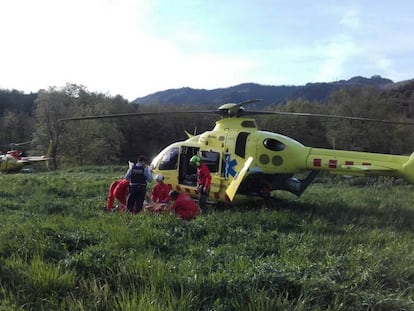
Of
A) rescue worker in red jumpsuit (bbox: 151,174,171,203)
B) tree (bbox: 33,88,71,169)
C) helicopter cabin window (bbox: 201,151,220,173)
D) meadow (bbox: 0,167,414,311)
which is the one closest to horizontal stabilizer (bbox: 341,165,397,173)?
meadow (bbox: 0,167,414,311)

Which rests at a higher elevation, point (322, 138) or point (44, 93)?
point (44, 93)

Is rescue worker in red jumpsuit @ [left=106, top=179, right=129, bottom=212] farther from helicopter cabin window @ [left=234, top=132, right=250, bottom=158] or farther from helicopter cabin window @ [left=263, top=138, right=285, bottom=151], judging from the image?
helicopter cabin window @ [left=263, top=138, right=285, bottom=151]

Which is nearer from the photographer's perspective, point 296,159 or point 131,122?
point 296,159

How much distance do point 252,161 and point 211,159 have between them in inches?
54.3

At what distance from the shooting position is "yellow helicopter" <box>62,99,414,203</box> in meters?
11.0

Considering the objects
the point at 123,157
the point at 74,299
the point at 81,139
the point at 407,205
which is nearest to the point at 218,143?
the point at 407,205

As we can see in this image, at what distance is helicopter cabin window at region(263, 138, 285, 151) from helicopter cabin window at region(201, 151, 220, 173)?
4.61 ft

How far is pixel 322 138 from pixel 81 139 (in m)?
29.2

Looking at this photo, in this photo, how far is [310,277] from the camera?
5.32m

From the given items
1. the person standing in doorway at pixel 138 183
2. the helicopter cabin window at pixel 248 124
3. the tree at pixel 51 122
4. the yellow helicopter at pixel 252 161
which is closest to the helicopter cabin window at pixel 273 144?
the yellow helicopter at pixel 252 161

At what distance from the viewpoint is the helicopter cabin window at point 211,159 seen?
1239 cm

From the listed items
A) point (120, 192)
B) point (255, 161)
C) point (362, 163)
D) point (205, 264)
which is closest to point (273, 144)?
point (255, 161)

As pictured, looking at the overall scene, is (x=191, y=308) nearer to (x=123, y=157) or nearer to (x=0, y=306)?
(x=0, y=306)

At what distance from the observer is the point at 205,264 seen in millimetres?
5801
